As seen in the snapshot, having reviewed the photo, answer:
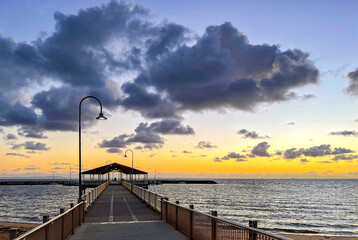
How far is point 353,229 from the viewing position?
3569cm

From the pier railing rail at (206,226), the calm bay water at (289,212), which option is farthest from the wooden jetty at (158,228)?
the calm bay water at (289,212)

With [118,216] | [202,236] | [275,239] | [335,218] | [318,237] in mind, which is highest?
[275,239]

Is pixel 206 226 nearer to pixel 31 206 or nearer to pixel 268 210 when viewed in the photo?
pixel 268 210

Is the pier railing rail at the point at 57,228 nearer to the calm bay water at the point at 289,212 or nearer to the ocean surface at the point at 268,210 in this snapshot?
the calm bay water at the point at 289,212

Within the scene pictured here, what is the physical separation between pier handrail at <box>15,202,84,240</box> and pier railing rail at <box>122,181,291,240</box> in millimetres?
3877

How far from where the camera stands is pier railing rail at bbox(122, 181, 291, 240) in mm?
6538

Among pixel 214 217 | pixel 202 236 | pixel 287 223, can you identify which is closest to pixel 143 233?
pixel 202 236

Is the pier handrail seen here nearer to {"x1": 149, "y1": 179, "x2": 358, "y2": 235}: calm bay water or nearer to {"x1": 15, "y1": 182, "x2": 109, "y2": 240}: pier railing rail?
{"x1": 15, "y1": 182, "x2": 109, "y2": 240}: pier railing rail

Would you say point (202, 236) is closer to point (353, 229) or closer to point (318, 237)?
point (318, 237)

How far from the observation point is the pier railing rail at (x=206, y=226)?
257 inches

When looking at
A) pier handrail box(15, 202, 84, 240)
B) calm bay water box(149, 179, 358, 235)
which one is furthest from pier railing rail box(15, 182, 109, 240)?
calm bay water box(149, 179, 358, 235)

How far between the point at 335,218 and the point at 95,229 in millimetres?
41571

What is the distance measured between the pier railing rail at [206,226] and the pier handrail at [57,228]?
388 cm

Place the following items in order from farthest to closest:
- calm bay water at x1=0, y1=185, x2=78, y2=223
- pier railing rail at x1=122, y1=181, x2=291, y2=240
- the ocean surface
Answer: calm bay water at x1=0, y1=185, x2=78, y2=223 → the ocean surface → pier railing rail at x1=122, y1=181, x2=291, y2=240
